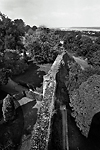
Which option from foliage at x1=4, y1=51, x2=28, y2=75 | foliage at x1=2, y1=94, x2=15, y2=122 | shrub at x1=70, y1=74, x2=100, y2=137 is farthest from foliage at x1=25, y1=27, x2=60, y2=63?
shrub at x1=70, y1=74, x2=100, y2=137

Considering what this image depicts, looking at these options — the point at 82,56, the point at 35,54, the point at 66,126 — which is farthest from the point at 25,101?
the point at 82,56

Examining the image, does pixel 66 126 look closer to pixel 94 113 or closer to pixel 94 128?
pixel 94 128

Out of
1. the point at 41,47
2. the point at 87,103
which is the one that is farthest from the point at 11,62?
the point at 87,103

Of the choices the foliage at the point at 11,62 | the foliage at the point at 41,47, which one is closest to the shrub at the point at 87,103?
the foliage at the point at 11,62

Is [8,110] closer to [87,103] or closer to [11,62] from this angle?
[87,103]

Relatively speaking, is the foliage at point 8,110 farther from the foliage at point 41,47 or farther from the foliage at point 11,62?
the foliage at point 41,47

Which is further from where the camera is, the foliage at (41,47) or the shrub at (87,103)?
the foliage at (41,47)

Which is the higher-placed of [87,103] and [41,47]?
[41,47]

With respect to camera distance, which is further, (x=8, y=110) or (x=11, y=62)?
(x=11, y=62)

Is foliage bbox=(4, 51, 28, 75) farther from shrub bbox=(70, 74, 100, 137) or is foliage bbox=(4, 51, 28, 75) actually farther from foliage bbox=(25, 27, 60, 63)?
shrub bbox=(70, 74, 100, 137)
